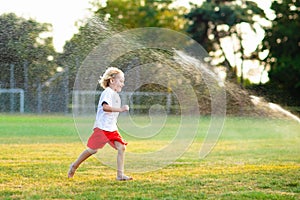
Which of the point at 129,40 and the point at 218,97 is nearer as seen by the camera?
the point at 129,40

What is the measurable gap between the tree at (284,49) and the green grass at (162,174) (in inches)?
765

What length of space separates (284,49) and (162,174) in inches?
1067

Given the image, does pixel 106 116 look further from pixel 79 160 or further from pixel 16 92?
pixel 16 92

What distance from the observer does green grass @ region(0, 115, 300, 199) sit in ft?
20.7

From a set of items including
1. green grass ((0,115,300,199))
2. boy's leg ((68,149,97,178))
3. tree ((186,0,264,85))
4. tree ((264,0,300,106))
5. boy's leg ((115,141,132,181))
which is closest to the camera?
green grass ((0,115,300,199))

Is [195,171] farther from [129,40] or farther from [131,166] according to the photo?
[129,40]

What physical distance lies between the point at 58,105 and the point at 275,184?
18784 mm

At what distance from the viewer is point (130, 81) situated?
11906 millimetres

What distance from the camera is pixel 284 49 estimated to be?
33.8 metres

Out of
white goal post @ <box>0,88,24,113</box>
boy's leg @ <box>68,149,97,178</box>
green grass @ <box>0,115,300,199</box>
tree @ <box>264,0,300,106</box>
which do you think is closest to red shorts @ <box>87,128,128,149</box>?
boy's leg @ <box>68,149,97,178</box>

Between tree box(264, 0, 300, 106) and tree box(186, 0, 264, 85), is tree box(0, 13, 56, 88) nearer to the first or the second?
tree box(264, 0, 300, 106)

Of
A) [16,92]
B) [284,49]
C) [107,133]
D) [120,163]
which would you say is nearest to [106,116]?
[107,133]

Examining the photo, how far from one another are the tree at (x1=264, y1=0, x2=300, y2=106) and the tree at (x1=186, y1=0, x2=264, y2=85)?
5.89ft

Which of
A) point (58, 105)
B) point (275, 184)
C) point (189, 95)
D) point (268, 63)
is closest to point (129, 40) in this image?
point (189, 95)
